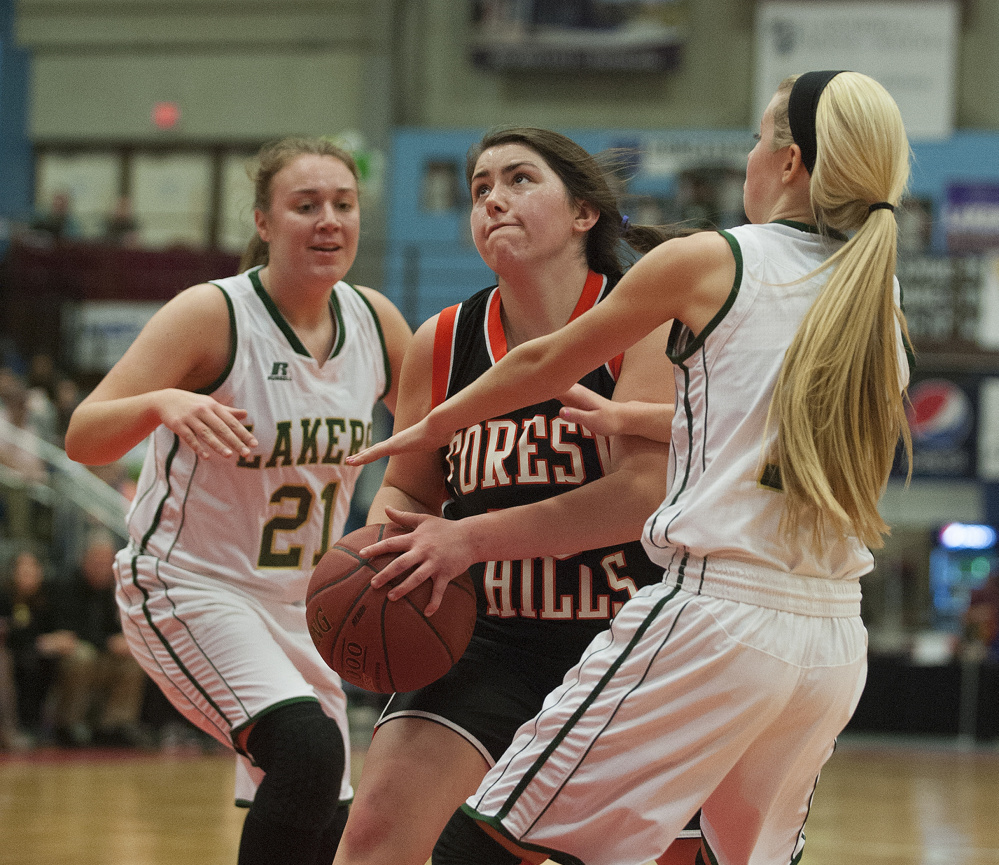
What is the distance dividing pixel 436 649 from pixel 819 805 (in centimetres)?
529

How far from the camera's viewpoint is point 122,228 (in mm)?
15641

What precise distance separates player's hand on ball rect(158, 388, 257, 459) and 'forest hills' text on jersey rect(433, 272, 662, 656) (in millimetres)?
470

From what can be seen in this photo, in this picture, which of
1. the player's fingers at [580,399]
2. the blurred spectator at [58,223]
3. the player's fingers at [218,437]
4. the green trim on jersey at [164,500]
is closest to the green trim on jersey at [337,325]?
the green trim on jersey at [164,500]

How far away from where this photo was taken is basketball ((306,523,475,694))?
243cm

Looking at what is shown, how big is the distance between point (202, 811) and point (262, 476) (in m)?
3.68

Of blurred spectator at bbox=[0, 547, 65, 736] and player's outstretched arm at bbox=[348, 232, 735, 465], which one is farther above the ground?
player's outstretched arm at bbox=[348, 232, 735, 465]

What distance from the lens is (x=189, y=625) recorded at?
3109 millimetres

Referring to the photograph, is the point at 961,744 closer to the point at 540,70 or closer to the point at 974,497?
the point at 974,497

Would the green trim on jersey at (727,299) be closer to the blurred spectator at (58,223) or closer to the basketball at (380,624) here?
the basketball at (380,624)

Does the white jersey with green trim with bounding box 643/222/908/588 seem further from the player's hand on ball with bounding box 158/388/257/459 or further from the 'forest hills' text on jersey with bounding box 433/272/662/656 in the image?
the player's hand on ball with bounding box 158/388/257/459

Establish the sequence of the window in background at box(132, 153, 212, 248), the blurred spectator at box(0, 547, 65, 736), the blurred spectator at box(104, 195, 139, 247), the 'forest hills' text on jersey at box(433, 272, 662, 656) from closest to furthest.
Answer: the 'forest hills' text on jersey at box(433, 272, 662, 656)
the blurred spectator at box(0, 547, 65, 736)
the blurred spectator at box(104, 195, 139, 247)
the window in background at box(132, 153, 212, 248)

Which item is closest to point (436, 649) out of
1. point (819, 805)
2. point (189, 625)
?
point (189, 625)

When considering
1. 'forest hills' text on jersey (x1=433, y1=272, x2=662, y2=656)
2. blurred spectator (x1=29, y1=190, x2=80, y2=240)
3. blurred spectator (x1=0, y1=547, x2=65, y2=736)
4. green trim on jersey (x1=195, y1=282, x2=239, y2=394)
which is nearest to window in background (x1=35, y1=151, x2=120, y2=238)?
blurred spectator (x1=29, y1=190, x2=80, y2=240)

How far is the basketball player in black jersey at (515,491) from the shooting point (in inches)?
96.6
